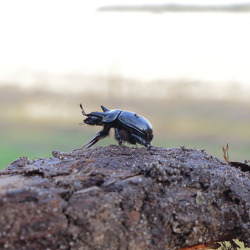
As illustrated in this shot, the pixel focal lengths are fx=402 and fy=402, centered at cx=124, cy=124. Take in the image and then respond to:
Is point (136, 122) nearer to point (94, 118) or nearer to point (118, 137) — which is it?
point (118, 137)

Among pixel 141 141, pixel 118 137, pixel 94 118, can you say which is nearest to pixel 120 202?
pixel 141 141

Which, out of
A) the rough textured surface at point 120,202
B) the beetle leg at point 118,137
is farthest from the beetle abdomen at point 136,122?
the rough textured surface at point 120,202

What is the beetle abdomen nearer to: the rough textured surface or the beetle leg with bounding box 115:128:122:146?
the beetle leg with bounding box 115:128:122:146

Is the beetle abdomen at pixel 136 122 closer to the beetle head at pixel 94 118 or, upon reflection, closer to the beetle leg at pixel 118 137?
the beetle leg at pixel 118 137

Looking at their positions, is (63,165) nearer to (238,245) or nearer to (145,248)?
(145,248)

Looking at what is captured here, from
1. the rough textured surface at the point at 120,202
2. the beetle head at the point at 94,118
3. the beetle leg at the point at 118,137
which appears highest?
the beetle head at the point at 94,118
